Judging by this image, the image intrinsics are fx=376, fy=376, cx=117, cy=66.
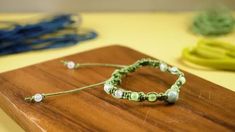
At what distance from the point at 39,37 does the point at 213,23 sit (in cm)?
35

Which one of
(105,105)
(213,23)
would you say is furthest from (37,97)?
(213,23)

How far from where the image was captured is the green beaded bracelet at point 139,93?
0.43 m

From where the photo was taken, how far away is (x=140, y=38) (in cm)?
74

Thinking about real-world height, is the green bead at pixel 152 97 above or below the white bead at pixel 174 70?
below

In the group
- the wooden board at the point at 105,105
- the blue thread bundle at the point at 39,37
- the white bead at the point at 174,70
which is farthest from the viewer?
the blue thread bundle at the point at 39,37

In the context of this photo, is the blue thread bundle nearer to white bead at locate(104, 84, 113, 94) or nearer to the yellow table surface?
the yellow table surface

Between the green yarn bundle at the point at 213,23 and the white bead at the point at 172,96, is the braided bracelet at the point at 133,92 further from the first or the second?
the green yarn bundle at the point at 213,23

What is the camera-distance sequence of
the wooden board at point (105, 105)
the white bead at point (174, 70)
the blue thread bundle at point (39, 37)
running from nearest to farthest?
the wooden board at point (105, 105) → the white bead at point (174, 70) → the blue thread bundle at point (39, 37)

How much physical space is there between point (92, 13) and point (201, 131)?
A: 22.1 inches

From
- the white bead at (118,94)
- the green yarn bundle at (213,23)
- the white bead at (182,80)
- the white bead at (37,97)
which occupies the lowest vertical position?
the white bead at (37,97)

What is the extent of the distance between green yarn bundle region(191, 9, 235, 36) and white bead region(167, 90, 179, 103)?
1.14ft

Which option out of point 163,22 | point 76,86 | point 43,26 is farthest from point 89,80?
point 163,22

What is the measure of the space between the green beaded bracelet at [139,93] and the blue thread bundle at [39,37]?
0.70ft

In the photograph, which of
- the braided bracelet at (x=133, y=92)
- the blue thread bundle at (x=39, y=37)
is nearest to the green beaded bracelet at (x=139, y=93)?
the braided bracelet at (x=133, y=92)
